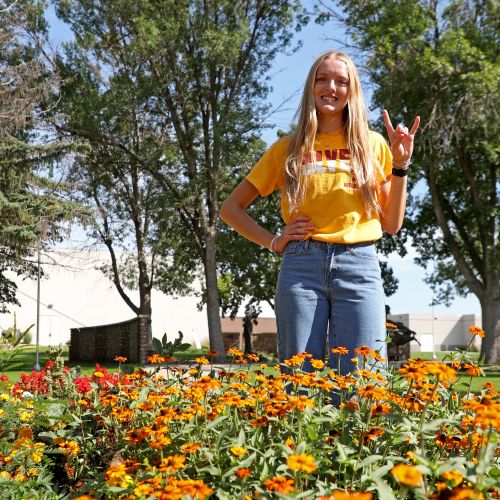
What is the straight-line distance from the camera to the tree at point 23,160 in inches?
691

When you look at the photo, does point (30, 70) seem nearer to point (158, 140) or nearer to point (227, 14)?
point (158, 140)

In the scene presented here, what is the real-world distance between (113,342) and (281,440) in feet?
67.1

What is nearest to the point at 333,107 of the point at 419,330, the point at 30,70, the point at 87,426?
the point at 87,426

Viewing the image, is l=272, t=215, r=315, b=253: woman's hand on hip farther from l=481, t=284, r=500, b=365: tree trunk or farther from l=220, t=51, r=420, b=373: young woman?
l=481, t=284, r=500, b=365: tree trunk

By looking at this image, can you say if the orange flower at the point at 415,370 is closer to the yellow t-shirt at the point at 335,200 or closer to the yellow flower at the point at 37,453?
the yellow t-shirt at the point at 335,200

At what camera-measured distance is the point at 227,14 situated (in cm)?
1983

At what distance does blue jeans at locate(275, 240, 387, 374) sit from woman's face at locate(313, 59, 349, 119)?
0.60 metres

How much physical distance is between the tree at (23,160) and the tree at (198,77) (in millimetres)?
2191

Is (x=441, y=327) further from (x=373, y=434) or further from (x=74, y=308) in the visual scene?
(x=373, y=434)

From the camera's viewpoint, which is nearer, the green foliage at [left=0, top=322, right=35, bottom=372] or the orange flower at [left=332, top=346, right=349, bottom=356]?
the orange flower at [left=332, top=346, right=349, bottom=356]

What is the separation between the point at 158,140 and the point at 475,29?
9756mm

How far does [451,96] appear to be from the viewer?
660 inches

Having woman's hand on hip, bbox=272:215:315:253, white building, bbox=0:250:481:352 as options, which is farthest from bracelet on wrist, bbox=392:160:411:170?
white building, bbox=0:250:481:352

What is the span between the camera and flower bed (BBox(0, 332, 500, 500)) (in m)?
1.66
